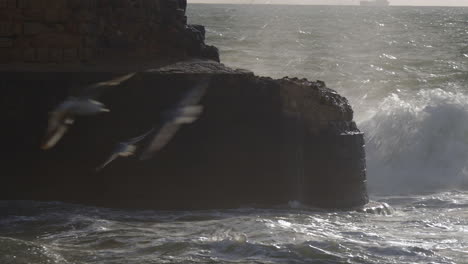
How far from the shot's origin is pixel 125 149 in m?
7.39

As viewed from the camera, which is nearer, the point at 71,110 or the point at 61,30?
the point at 71,110

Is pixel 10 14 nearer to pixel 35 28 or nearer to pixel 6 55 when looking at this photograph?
pixel 35 28

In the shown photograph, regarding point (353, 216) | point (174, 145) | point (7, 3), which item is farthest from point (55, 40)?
point (353, 216)

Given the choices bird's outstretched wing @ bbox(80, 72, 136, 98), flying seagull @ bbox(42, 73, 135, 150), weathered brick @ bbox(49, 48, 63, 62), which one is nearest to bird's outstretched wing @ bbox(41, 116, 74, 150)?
flying seagull @ bbox(42, 73, 135, 150)

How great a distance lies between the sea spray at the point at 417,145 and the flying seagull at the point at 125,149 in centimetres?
422

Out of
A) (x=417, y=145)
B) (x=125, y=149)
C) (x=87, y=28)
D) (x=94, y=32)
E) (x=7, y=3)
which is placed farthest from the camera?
(x=417, y=145)

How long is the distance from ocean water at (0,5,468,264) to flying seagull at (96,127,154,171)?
1.30 ft

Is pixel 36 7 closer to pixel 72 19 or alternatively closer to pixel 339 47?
pixel 72 19

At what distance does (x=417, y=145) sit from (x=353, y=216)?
552cm

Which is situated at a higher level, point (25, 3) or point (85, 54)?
point (25, 3)

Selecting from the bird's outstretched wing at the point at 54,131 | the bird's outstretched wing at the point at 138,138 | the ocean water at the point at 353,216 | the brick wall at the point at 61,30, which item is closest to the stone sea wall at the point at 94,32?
the brick wall at the point at 61,30

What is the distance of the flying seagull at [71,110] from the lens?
7.42 m

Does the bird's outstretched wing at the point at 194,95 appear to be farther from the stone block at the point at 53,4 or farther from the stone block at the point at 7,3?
the stone block at the point at 7,3

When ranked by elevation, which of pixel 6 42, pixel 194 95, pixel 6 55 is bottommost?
pixel 194 95
